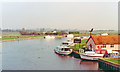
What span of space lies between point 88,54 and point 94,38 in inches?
185

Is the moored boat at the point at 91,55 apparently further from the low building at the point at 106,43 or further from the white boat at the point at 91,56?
the low building at the point at 106,43

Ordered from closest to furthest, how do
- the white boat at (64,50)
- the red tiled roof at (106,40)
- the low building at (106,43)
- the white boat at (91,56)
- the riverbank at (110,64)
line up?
1. the riverbank at (110,64)
2. the white boat at (91,56)
3. the low building at (106,43)
4. the red tiled roof at (106,40)
5. the white boat at (64,50)

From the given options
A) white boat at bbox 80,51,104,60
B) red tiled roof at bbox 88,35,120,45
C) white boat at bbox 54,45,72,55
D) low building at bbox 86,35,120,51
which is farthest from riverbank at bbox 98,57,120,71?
white boat at bbox 54,45,72,55

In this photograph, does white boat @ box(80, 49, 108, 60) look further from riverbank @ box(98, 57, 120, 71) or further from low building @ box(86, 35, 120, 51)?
riverbank @ box(98, 57, 120, 71)

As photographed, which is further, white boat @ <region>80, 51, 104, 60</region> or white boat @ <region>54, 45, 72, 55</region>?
white boat @ <region>54, 45, 72, 55</region>

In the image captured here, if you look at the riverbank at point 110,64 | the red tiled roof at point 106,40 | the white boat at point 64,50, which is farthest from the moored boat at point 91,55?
the white boat at point 64,50

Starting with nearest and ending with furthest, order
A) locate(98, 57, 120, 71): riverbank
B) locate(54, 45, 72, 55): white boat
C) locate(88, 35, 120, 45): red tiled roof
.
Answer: locate(98, 57, 120, 71): riverbank
locate(88, 35, 120, 45): red tiled roof
locate(54, 45, 72, 55): white boat

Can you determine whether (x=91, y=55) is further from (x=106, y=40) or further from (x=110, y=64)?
(x=106, y=40)

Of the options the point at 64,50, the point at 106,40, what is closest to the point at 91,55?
the point at 106,40

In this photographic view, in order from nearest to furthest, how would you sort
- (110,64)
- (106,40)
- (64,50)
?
(110,64)
(106,40)
(64,50)

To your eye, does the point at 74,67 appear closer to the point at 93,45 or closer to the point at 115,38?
the point at 93,45

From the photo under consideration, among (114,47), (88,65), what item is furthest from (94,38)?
(88,65)

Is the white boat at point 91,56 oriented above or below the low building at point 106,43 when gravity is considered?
below

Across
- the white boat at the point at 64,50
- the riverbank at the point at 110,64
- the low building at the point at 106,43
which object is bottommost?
the riverbank at the point at 110,64
